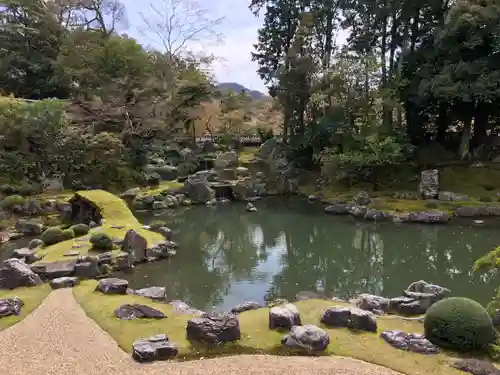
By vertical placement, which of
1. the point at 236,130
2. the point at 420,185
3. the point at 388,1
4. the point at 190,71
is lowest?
the point at 420,185

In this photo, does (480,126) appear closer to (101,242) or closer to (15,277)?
(101,242)

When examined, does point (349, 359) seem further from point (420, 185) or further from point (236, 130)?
point (236, 130)

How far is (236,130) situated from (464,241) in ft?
89.1

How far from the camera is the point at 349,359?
7.52 metres

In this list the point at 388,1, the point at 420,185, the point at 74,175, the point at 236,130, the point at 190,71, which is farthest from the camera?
the point at 236,130

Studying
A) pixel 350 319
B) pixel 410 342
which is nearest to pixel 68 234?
pixel 350 319

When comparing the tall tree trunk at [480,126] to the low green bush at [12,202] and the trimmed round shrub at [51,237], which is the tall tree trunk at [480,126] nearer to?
the trimmed round shrub at [51,237]

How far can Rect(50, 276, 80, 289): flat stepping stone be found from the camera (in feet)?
40.3

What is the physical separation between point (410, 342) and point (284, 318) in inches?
89.6

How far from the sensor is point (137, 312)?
31.6 ft

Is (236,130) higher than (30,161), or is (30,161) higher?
(236,130)

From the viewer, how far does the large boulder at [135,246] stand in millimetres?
15773

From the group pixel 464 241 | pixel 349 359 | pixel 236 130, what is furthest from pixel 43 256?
pixel 236 130

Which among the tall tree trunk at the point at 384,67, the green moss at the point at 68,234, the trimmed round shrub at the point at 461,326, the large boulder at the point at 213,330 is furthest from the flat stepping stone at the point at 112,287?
the tall tree trunk at the point at 384,67
